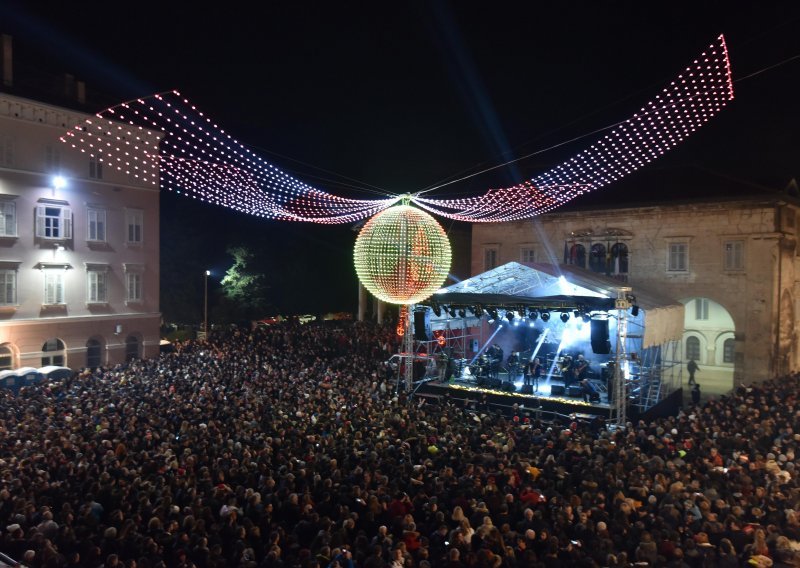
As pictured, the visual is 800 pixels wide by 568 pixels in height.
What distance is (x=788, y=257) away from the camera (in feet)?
79.9

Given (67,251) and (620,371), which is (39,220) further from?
(620,371)

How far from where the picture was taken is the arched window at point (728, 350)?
84.6ft

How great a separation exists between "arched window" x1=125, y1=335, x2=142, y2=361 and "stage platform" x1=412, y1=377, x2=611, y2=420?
46.3 ft

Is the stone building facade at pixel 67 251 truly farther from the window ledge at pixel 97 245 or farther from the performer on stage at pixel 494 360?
the performer on stage at pixel 494 360

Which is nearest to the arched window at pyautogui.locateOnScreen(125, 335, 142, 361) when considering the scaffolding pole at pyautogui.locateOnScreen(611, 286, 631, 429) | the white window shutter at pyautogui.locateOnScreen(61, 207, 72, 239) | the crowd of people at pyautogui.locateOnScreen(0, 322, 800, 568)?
the white window shutter at pyautogui.locateOnScreen(61, 207, 72, 239)

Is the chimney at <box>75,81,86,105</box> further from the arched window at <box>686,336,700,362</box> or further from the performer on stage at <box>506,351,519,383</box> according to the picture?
the arched window at <box>686,336,700,362</box>

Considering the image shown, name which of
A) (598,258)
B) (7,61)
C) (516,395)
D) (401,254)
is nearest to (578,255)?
(598,258)

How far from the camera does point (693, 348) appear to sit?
A: 26906 mm

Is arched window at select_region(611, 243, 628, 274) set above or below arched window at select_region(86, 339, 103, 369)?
above

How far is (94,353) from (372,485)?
21.1 m

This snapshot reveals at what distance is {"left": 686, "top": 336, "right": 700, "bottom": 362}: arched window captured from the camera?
87.8 feet

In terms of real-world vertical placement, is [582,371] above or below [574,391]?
above

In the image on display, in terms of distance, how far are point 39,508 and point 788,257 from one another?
1051 inches

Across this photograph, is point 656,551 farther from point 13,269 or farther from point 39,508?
point 13,269
